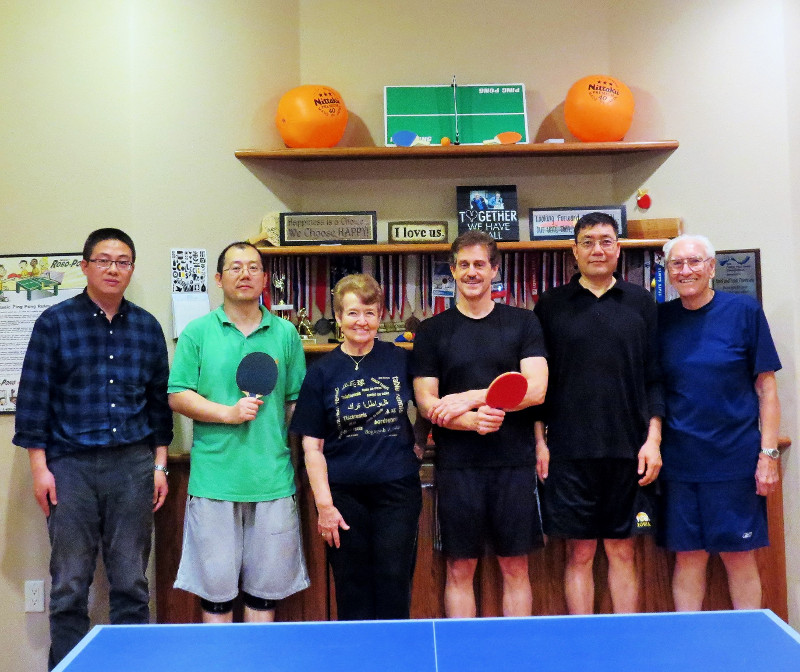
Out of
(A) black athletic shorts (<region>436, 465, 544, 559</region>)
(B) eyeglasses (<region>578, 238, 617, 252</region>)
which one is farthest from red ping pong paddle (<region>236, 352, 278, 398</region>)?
(B) eyeglasses (<region>578, 238, 617, 252</region>)

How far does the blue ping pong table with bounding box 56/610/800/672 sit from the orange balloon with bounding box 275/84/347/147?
7.92ft

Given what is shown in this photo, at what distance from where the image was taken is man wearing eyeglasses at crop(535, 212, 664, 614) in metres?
2.61

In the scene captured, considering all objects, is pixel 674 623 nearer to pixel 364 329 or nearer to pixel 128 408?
pixel 364 329

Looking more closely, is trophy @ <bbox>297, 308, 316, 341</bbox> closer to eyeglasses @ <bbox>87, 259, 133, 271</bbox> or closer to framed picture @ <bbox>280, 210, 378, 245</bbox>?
framed picture @ <bbox>280, 210, 378, 245</bbox>

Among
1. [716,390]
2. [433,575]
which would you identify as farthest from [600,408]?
[433,575]

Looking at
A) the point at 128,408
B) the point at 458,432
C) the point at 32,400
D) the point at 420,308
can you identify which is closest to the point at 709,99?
the point at 420,308

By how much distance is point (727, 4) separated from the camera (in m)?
3.37

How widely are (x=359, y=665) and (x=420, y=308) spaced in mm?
2417

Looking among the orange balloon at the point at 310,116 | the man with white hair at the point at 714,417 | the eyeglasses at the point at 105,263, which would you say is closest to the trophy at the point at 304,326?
the orange balloon at the point at 310,116

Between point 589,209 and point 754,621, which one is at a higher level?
point 589,209

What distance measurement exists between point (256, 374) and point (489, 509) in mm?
979

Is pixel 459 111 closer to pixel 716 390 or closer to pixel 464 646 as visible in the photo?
pixel 716 390

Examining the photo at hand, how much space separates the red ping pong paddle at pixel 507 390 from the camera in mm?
2215

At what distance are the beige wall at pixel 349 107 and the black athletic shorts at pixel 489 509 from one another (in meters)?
1.42
